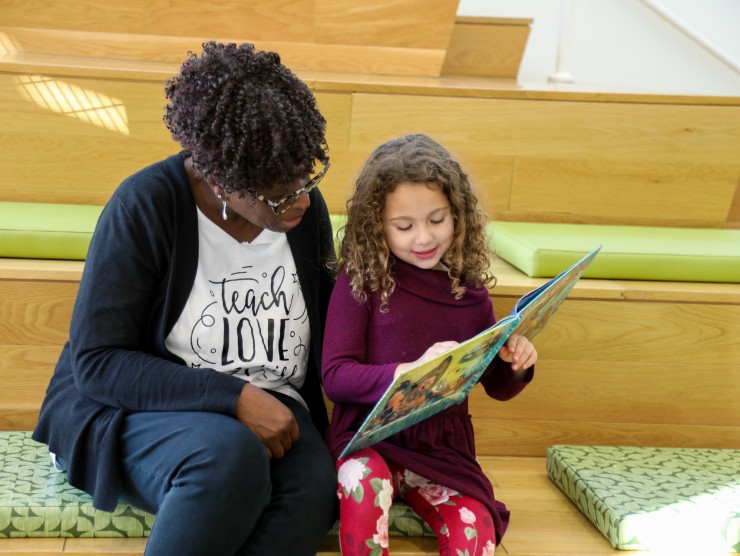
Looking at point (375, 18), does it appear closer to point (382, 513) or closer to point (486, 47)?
point (486, 47)

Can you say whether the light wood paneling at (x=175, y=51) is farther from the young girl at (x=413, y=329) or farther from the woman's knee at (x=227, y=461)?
the woman's knee at (x=227, y=461)

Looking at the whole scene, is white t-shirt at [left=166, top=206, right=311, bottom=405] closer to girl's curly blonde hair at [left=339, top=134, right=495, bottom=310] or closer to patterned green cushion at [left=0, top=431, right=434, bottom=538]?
girl's curly blonde hair at [left=339, top=134, right=495, bottom=310]

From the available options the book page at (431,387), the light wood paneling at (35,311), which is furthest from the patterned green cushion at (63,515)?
the light wood paneling at (35,311)

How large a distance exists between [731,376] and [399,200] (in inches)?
31.4

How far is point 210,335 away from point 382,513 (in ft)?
1.14

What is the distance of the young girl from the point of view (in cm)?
131

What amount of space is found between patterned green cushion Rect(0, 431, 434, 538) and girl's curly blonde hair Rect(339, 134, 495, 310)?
0.34 meters

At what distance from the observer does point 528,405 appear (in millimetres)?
1737

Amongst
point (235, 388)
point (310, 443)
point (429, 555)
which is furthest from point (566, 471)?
point (235, 388)

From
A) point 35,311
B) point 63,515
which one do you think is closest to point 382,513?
point 63,515

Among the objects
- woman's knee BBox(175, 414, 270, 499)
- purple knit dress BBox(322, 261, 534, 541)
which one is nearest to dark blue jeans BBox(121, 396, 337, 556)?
woman's knee BBox(175, 414, 270, 499)

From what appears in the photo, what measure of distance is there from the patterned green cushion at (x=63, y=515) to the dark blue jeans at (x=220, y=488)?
0.26 ft

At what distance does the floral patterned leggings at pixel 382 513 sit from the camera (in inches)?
50.4

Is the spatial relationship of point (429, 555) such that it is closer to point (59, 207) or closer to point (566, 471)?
point (566, 471)
